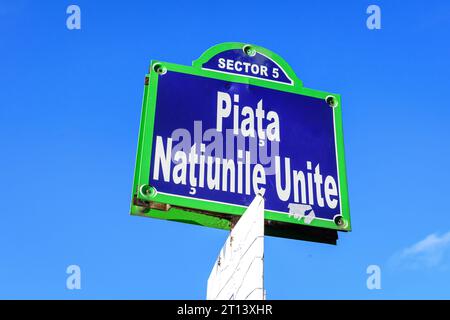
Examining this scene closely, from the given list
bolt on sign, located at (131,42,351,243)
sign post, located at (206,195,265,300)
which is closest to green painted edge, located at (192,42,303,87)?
bolt on sign, located at (131,42,351,243)

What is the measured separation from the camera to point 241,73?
6.48 metres

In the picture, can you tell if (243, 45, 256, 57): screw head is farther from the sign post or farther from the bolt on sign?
the sign post

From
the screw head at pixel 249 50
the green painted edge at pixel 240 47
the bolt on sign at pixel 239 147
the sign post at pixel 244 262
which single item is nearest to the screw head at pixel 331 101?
the bolt on sign at pixel 239 147

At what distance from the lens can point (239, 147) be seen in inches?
231

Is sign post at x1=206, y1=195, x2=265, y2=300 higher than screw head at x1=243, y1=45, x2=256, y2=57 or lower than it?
lower

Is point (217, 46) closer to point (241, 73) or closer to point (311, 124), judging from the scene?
point (241, 73)

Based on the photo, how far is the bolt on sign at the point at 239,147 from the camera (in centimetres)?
550

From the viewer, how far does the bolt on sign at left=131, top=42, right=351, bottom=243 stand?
217 inches

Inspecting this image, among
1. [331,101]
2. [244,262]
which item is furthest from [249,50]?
[244,262]

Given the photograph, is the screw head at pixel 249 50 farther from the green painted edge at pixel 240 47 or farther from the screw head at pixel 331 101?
the screw head at pixel 331 101

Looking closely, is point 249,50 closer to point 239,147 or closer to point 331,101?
point 331,101
